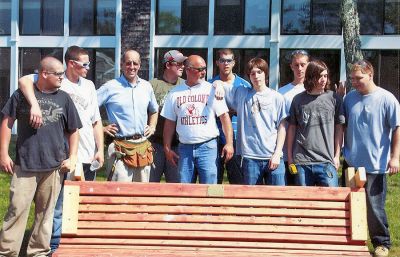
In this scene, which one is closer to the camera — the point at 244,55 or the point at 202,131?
the point at 202,131

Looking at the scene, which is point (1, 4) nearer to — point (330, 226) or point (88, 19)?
point (88, 19)

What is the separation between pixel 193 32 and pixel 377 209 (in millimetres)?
12755

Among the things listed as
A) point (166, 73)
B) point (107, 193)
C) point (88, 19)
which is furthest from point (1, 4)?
point (107, 193)

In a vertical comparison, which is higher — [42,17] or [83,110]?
[42,17]

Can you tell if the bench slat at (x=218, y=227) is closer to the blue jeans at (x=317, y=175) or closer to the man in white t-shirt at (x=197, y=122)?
the blue jeans at (x=317, y=175)

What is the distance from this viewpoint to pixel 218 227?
196 inches

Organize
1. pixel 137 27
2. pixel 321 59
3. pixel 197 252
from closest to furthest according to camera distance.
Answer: pixel 197 252
pixel 321 59
pixel 137 27

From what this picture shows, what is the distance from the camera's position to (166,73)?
6.59 metres

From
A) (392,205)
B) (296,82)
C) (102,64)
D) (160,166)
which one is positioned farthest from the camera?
(102,64)

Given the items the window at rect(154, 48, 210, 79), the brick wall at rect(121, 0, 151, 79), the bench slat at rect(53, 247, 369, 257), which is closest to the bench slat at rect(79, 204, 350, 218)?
the bench slat at rect(53, 247, 369, 257)

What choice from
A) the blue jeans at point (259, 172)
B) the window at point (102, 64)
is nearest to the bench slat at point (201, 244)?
the blue jeans at point (259, 172)

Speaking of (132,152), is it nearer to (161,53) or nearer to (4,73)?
(161,53)

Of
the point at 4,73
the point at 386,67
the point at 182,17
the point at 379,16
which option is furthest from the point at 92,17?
the point at 386,67

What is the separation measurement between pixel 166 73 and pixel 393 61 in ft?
38.3
